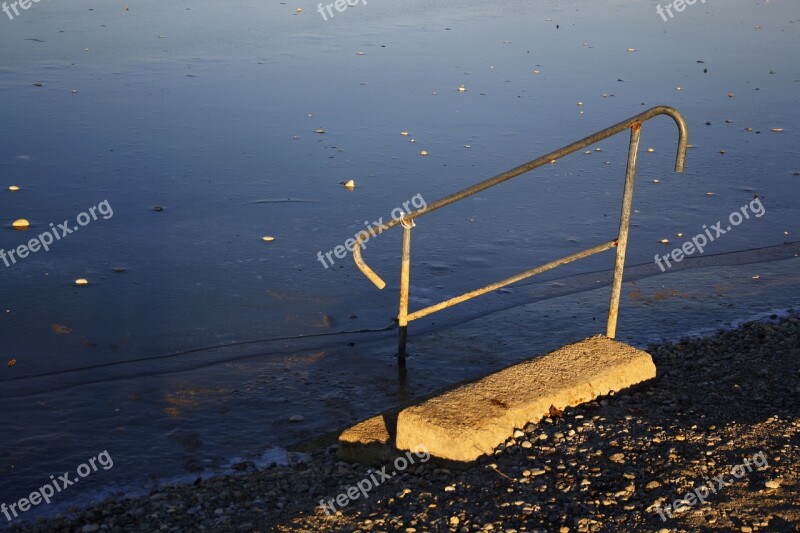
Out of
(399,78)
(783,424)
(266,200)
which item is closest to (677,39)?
(399,78)

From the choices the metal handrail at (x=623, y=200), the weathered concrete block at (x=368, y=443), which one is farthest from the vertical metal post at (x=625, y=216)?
the weathered concrete block at (x=368, y=443)

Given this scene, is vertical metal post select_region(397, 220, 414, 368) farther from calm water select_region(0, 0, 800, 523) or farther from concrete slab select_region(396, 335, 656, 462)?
concrete slab select_region(396, 335, 656, 462)

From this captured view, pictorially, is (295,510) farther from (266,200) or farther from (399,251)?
(266,200)

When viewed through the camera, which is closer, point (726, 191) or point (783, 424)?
point (783, 424)

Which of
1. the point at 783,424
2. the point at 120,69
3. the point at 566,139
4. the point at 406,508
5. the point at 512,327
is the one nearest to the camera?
the point at 406,508

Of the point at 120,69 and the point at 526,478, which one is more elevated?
the point at 120,69

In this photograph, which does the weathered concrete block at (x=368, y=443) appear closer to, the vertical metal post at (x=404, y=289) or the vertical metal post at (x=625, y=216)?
the vertical metal post at (x=404, y=289)

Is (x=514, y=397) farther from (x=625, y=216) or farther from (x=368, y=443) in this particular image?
(x=625, y=216)

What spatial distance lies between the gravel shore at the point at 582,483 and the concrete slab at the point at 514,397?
7 cm

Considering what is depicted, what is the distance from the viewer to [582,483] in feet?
13.8

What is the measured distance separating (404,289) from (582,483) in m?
2.10

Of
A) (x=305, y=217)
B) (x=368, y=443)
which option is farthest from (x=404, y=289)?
(x=305, y=217)

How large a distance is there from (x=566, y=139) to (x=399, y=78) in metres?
3.58

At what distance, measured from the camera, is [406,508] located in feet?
13.6
